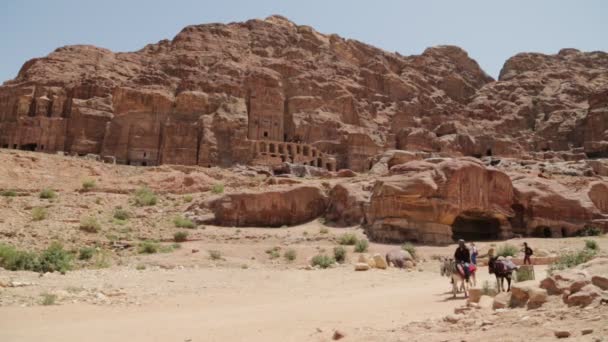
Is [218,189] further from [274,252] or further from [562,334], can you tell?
[562,334]

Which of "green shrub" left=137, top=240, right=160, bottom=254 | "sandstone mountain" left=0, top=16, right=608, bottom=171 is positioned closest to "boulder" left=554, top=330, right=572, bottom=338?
"green shrub" left=137, top=240, right=160, bottom=254

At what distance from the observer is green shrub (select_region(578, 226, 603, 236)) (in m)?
28.7

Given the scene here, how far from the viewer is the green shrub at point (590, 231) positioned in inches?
1128

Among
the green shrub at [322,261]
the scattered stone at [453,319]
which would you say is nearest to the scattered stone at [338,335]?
the scattered stone at [453,319]

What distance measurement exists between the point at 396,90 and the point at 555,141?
23.8 m

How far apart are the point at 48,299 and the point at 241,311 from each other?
4.04m

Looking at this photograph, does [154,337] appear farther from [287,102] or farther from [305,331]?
[287,102]

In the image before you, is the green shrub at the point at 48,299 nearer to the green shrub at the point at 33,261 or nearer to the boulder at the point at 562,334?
the green shrub at the point at 33,261

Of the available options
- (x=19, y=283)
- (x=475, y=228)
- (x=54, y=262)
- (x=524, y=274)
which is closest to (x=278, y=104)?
(x=475, y=228)

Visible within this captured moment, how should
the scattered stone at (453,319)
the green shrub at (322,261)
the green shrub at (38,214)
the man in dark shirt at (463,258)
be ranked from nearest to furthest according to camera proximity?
the scattered stone at (453,319) → the man in dark shirt at (463,258) → the green shrub at (322,261) → the green shrub at (38,214)

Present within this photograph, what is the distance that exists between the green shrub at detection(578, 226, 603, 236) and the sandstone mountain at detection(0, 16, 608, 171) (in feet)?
98.0

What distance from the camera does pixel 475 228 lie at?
30906mm

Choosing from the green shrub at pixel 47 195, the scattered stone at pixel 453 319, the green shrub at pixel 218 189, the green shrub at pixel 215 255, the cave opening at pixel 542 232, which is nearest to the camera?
the scattered stone at pixel 453 319

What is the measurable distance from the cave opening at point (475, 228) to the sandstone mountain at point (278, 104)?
977 inches
